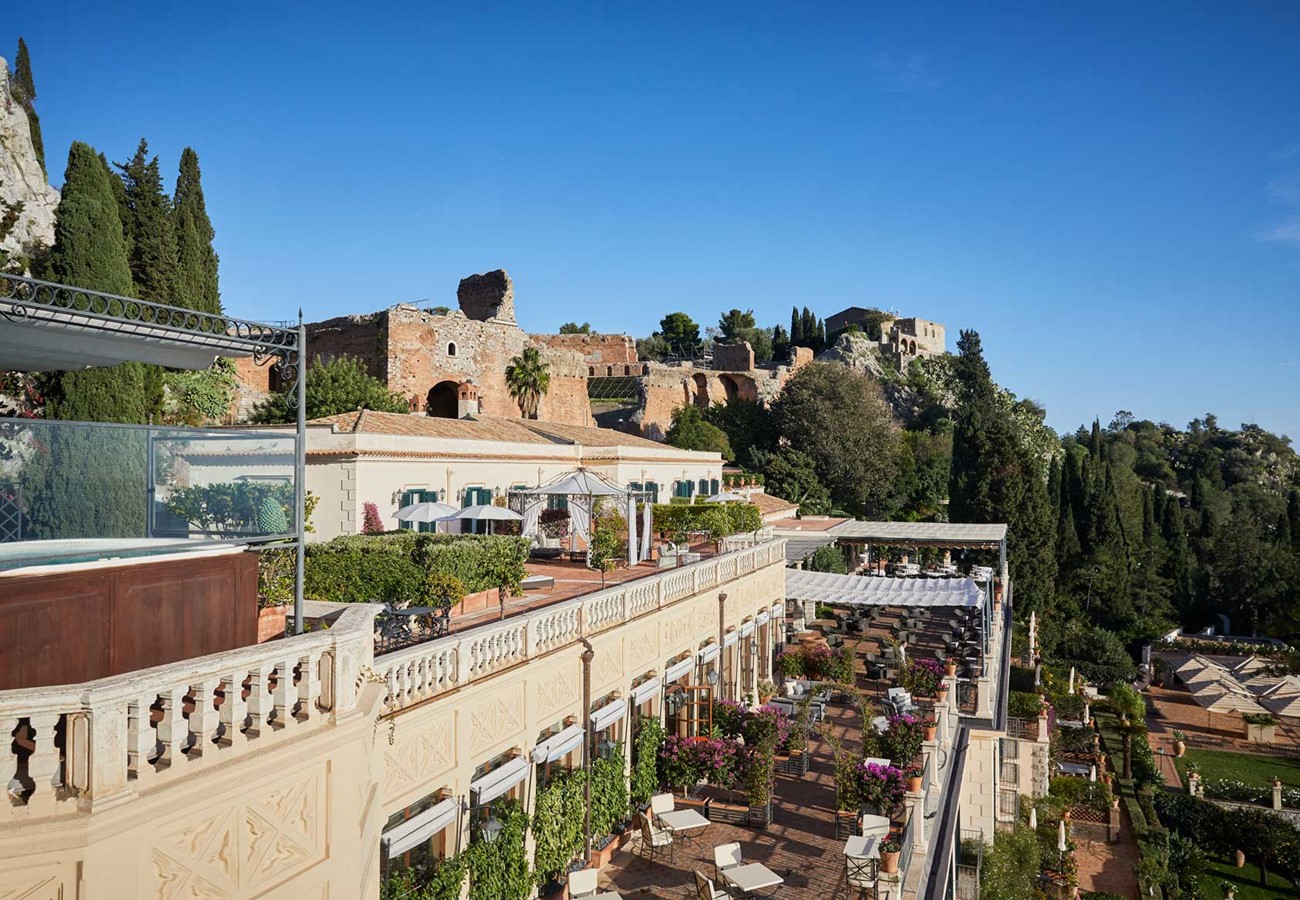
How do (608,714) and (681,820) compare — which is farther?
(681,820)

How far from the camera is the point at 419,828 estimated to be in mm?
7977

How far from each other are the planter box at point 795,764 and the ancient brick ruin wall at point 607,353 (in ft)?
165

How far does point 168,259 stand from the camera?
29.3 metres

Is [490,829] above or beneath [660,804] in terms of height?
above

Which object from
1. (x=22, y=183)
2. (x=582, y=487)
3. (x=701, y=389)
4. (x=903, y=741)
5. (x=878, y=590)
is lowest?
(x=903, y=741)

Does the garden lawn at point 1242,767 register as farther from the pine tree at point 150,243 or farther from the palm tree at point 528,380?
the pine tree at point 150,243

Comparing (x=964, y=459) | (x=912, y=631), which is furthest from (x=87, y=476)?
(x=964, y=459)

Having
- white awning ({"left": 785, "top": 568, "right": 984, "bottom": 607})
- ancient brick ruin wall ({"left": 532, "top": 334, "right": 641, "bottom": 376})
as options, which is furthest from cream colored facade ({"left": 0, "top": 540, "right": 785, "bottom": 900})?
ancient brick ruin wall ({"left": 532, "top": 334, "right": 641, "bottom": 376})

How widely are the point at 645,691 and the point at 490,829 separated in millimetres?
4537

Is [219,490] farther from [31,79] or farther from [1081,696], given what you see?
[31,79]

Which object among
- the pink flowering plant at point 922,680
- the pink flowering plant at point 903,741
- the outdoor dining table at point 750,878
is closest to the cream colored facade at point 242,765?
the outdoor dining table at point 750,878

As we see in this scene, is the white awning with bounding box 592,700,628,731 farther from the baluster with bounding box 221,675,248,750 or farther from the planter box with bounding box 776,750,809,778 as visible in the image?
the baluster with bounding box 221,675,248,750

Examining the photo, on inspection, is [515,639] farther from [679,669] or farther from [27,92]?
[27,92]

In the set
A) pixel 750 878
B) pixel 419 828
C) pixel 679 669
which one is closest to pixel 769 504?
pixel 679 669
